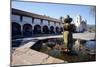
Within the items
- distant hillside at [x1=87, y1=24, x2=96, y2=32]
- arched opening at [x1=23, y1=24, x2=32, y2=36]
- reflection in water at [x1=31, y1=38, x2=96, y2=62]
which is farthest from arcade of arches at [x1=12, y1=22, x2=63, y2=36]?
distant hillside at [x1=87, y1=24, x2=96, y2=32]

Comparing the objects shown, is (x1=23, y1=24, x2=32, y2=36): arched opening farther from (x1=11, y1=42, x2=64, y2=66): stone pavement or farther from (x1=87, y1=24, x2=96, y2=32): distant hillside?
(x1=87, y1=24, x2=96, y2=32): distant hillside

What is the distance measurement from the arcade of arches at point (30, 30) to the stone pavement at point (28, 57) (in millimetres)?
164

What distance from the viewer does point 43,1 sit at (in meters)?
2.59

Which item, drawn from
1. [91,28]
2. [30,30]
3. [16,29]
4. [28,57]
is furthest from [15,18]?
[91,28]

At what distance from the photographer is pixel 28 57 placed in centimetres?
249

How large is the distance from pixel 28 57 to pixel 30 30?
0.37 m

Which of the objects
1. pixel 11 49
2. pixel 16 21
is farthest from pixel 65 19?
pixel 11 49

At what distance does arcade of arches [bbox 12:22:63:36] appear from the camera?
7.98 feet

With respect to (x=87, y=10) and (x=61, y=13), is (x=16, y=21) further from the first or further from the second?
(x=87, y=10)

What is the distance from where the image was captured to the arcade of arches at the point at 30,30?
2432mm

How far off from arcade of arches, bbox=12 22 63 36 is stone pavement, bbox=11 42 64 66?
164mm

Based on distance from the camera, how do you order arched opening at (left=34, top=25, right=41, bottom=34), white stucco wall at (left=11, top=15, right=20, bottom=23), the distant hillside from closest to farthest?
white stucco wall at (left=11, top=15, right=20, bottom=23), arched opening at (left=34, top=25, right=41, bottom=34), the distant hillside

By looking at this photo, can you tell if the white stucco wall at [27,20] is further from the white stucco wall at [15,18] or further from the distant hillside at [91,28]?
the distant hillside at [91,28]
